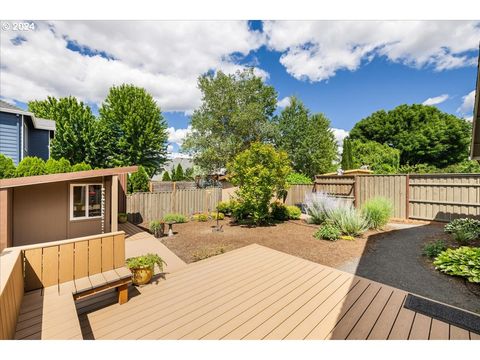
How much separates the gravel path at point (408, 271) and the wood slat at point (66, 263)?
4551 millimetres

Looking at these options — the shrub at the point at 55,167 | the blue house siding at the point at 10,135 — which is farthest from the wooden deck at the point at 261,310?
the blue house siding at the point at 10,135

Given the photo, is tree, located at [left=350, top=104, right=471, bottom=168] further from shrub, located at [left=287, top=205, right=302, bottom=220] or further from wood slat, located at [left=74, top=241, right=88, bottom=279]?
wood slat, located at [left=74, top=241, right=88, bottom=279]

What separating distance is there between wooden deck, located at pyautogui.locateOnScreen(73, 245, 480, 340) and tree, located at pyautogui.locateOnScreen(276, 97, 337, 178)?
18.8 m

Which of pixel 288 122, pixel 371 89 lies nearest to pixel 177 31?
pixel 371 89

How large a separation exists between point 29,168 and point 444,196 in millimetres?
15061

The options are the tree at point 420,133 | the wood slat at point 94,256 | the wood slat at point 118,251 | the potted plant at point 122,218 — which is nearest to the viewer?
the wood slat at point 94,256

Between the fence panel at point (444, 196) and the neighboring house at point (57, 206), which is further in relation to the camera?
the fence panel at point (444, 196)

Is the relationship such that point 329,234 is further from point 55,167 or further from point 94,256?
point 55,167

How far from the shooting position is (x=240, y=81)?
19.6 metres

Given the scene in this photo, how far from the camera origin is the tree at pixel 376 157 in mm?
20109

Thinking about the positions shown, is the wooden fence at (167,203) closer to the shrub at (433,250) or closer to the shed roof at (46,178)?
the shed roof at (46,178)

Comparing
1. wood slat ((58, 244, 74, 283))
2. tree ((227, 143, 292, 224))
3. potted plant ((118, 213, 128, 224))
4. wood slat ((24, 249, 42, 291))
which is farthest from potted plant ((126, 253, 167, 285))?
potted plant ((118, 213, 128, 224))

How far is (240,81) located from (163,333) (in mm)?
20306

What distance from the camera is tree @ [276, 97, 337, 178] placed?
71.1ft
